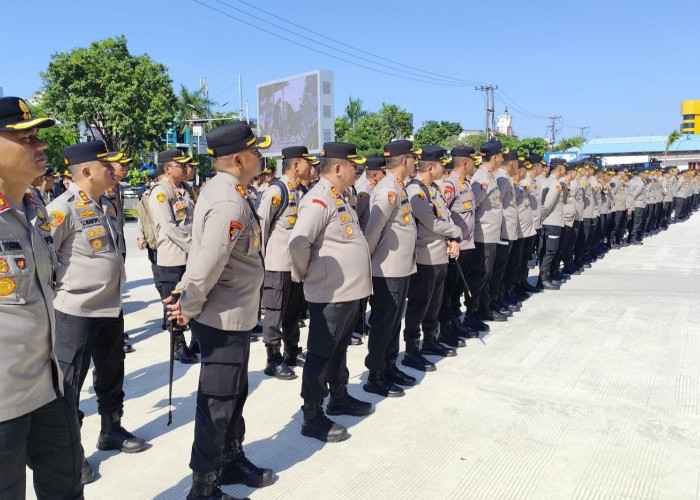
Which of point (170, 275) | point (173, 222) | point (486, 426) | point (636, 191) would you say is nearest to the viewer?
point (486, 426)

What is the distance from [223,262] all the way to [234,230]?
6.4 inches

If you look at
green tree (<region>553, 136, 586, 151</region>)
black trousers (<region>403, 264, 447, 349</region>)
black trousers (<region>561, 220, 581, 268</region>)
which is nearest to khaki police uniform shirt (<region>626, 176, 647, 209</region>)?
black trousers (<region>561, 220, 581, 268</region>)

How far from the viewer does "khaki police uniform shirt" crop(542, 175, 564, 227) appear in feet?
28.2

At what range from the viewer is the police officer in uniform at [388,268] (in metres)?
4.39

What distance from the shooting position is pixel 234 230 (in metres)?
2.74

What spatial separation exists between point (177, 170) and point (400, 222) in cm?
231

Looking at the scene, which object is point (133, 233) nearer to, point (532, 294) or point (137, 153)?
point (532, 294)

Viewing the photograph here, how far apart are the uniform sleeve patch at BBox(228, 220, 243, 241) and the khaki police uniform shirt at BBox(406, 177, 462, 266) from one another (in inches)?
93.2

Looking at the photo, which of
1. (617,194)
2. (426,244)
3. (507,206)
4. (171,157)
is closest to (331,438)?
(426,244)

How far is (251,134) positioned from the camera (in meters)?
2.94

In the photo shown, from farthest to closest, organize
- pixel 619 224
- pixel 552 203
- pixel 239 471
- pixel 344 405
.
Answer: pixel 619 224, pixel 552 203, pixel 344 405, pixel 239 471

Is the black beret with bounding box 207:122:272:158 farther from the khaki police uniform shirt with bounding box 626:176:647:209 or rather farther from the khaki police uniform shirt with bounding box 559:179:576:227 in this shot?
the khaki police uniform shirt with bounding box 626:176:647:209

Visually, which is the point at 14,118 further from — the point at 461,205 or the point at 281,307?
the point at 461,205

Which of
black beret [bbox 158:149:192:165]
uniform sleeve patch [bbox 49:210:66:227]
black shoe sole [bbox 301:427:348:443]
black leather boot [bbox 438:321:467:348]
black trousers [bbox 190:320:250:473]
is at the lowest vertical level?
black shoe sole [bbox 301:427:348:443]
